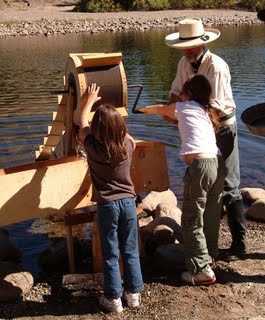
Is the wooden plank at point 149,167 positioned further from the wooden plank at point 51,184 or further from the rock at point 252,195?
the rock at point 252,195

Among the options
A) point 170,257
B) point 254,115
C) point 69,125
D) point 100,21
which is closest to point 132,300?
point 170,257

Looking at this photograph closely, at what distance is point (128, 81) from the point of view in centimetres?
1809

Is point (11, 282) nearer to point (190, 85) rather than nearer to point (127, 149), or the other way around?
point (127, 149)

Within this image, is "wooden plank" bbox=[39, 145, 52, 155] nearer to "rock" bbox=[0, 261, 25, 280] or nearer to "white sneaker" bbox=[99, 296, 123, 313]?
"rock" bbox=[0, 261, 25, 280]

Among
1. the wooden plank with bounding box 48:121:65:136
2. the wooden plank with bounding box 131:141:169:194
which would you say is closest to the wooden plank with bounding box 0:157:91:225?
the wooden plank with bounding box 131:141:169:194

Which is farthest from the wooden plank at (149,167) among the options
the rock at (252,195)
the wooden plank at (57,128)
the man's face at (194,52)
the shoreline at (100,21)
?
the shoreline at (100,21)

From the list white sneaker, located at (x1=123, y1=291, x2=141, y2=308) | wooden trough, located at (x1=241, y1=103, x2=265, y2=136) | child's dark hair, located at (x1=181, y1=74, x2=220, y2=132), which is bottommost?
white sneaker, located at (x1=123, y1=291, x2=141, y2=308)

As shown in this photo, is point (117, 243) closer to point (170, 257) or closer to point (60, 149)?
point (170, 257)

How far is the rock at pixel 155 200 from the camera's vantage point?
745cm

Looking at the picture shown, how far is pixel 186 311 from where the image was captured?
4.62 metres

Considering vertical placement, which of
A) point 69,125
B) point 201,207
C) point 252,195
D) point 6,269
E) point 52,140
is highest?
point 69,125

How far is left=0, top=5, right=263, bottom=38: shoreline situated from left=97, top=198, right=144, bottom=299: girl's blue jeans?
35.8m

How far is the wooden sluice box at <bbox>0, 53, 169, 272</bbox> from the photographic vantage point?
4922 mm

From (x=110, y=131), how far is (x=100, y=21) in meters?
41.4
